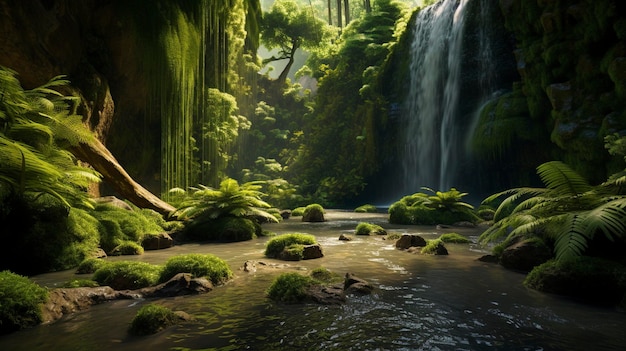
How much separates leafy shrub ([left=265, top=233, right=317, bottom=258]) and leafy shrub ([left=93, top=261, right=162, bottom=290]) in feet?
9.12

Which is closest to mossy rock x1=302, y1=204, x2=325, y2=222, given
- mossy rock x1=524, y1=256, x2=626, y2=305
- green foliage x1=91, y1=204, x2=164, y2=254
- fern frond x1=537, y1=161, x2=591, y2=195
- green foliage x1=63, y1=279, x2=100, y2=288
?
green foliage x1=91, y1=204, x2=164, y2=254

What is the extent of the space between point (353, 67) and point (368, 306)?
30.0 meters

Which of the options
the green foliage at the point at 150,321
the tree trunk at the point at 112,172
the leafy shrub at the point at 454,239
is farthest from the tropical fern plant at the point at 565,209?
the tree trunk at the point at 112,172

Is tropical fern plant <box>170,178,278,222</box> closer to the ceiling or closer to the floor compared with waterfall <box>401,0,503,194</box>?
closer to the floor

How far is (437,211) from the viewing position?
14.8 meters

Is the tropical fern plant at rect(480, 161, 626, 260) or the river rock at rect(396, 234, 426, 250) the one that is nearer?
the tropical fern plant at rect(480, 161, 626, 260)

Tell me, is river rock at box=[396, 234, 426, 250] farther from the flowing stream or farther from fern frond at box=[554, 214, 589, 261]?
fern frond at box=[554, 214, 589, 261]

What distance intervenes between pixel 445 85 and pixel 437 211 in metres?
10.4

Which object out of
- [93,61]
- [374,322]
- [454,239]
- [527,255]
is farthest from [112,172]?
[527,255]

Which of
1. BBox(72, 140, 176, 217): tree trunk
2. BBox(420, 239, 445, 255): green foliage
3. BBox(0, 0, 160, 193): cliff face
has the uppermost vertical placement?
BBox(0, 0, 160, 193): cliff face

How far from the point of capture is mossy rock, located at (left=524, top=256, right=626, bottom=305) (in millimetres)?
4188

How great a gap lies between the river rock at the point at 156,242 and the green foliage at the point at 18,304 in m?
4.58

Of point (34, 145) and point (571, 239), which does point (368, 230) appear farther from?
point (34, 145)

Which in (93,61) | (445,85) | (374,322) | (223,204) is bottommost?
(374,322)
